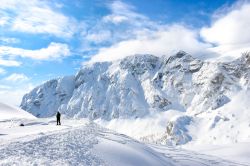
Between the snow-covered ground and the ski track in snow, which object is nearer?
the ski track in snow

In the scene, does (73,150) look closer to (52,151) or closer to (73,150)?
(73,150)

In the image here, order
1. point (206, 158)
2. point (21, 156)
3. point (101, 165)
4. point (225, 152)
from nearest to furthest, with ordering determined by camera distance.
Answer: point (21, 156) < point (101, 165) < point (206, 158) < point (225, 152)

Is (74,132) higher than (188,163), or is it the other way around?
(74,132)

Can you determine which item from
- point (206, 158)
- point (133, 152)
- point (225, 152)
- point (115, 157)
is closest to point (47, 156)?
point (115, 157)

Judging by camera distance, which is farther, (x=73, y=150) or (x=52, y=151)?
(x=73, y=150)

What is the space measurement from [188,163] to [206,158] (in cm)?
869

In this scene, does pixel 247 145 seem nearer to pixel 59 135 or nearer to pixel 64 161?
pixel 59 135

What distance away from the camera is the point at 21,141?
129 feet

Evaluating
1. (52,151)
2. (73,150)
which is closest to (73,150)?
(73,150)

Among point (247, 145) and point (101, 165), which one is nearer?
point (101, 165)

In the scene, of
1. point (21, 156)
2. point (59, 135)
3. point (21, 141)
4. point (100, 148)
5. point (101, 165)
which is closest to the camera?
point (21, 156)

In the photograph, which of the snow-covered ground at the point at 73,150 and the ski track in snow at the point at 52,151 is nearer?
the ski track in snow at the point at 52,151

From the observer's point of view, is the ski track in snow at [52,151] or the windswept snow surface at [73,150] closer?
the ski track in snow at [52,151]

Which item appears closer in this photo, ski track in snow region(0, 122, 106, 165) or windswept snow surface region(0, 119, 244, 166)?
ski track in snow region(0, 122, 106, 165)
